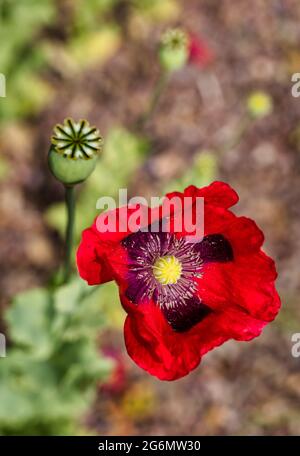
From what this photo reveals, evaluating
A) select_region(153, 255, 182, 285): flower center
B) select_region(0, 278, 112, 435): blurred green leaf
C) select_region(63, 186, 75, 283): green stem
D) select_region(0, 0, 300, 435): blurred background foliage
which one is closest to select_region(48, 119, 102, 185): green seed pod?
select_region(63, 186, 75, 283): green stem

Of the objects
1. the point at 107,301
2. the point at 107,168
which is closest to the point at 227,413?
the point at 107,301

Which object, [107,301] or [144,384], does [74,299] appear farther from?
[144,384]

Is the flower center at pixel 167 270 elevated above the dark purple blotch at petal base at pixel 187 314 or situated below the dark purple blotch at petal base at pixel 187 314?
above

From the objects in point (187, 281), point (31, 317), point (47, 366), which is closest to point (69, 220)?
point (187, 281)

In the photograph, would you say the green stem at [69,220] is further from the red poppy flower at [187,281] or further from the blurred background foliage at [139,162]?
the blurred background foliage at [139,162]

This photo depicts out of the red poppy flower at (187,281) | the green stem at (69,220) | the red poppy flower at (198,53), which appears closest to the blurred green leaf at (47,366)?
the green stem at (69,220)
